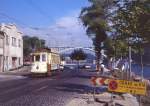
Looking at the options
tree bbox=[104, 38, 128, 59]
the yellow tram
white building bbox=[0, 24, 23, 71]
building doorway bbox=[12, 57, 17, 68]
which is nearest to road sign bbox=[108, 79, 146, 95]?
tree bbox=[104, 38, 128, 59]

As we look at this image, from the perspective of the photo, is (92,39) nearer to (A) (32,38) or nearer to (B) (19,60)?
(B) (19,60)

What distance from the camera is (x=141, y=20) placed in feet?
82.2

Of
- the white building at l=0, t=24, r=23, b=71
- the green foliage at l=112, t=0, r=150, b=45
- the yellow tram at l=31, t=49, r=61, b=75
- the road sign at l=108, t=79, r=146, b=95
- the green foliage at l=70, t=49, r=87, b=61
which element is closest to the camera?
the road sign at l=108, t=79, r=146, b=95

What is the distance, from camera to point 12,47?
86750 mm

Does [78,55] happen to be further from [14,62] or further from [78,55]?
[14,62]

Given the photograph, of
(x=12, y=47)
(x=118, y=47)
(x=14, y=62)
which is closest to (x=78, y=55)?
(x=14, y=62)

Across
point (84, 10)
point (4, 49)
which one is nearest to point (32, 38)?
point (4, 49)

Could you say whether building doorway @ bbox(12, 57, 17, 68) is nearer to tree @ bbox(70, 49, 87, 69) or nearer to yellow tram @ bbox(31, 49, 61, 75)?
yellow tram @ bbox(31, 49, 61, 75)

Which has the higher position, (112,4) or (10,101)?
(112,4)

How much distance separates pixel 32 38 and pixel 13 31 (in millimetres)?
79586

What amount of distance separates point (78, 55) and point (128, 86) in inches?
4880

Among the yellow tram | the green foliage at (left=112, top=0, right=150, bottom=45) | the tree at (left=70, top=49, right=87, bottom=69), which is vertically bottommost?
the yellow tram

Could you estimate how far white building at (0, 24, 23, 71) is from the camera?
81912 millimetres

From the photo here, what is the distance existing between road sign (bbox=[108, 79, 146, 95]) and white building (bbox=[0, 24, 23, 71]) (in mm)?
62828
